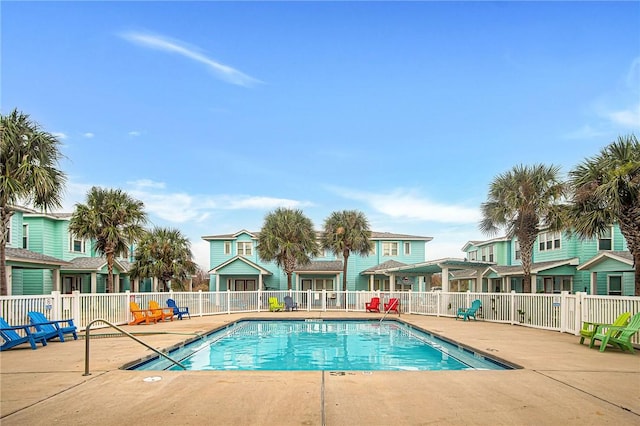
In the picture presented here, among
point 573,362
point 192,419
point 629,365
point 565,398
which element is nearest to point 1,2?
point 192,419

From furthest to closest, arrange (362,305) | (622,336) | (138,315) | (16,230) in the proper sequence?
(16,230)
(362,305)
(138,315)
(622,336)

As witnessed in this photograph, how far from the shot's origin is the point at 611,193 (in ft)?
47.5

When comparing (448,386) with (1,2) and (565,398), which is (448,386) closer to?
(565,398)

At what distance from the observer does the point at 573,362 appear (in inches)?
357

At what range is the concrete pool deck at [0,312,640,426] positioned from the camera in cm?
538

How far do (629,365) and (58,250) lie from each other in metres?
29.7

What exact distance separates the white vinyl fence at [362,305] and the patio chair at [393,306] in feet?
1.64

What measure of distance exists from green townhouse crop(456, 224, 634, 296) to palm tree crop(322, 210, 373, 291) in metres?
7.20

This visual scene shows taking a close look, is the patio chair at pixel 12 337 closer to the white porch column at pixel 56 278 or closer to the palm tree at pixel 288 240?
the white porch column at pixel 56 278

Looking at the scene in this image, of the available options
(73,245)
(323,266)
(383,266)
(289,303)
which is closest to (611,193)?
(289,303)

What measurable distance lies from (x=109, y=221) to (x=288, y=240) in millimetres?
10400

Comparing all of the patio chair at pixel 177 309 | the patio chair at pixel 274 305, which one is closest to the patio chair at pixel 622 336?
the patio chair at pixel 177 309

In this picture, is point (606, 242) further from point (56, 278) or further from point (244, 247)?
point (56, 278)

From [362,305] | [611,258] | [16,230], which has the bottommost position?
[362,305]
